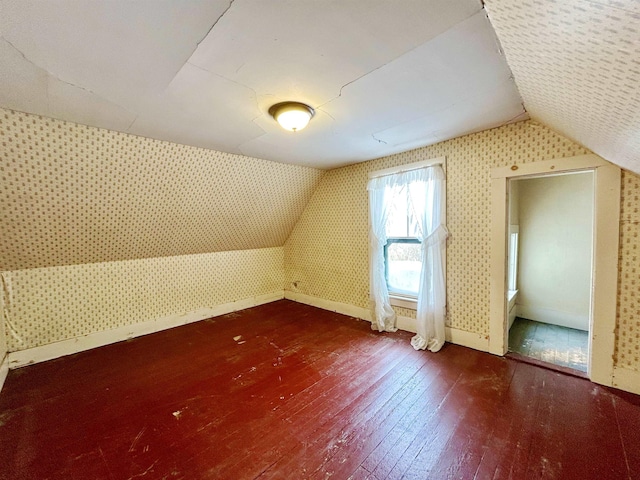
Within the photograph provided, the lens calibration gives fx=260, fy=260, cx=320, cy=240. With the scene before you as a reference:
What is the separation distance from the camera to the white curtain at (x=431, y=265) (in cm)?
289

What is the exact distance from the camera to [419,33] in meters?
1.25

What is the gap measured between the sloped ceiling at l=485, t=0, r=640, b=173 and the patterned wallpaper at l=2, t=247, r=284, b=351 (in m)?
4.08

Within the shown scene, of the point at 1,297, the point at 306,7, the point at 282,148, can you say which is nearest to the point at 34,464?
the point at 1,297

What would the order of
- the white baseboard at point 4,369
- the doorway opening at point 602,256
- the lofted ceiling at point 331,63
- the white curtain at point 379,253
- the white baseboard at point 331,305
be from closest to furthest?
the lofted ceiling at point 331,63 < the doorway opening at point 602,256 < the white baseboard at point 4,369 < the white curtain at point 379,253 < the white baseboard at point 331,305

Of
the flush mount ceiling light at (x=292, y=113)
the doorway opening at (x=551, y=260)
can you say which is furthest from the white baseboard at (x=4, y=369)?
the doorway opening at (x=551, y=260)

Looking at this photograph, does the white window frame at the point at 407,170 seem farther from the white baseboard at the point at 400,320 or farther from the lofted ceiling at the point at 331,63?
the lofted ceiling at the point at 331,63

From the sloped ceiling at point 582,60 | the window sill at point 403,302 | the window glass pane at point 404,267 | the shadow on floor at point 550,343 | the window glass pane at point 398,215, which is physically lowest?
the shadow on floor at point 550,343

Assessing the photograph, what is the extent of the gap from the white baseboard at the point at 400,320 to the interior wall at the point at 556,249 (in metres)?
1.92

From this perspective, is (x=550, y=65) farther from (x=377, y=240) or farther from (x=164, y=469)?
(x=164, y=469)

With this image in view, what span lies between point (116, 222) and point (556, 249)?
18.8 ft

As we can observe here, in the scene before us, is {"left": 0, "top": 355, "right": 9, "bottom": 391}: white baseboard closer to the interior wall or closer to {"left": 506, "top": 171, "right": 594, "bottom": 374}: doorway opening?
{"left": 506, "top": 171, "right": 594, "bottom": 374}: doorway opening

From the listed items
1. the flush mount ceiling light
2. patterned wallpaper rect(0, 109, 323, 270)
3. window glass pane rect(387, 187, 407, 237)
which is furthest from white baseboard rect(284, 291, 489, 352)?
the flush mount ceiling light

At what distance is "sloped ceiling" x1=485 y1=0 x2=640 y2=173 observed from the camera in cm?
81

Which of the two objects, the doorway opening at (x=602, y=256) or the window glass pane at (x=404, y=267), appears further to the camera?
the window glass pane at (x=404, y=267)
